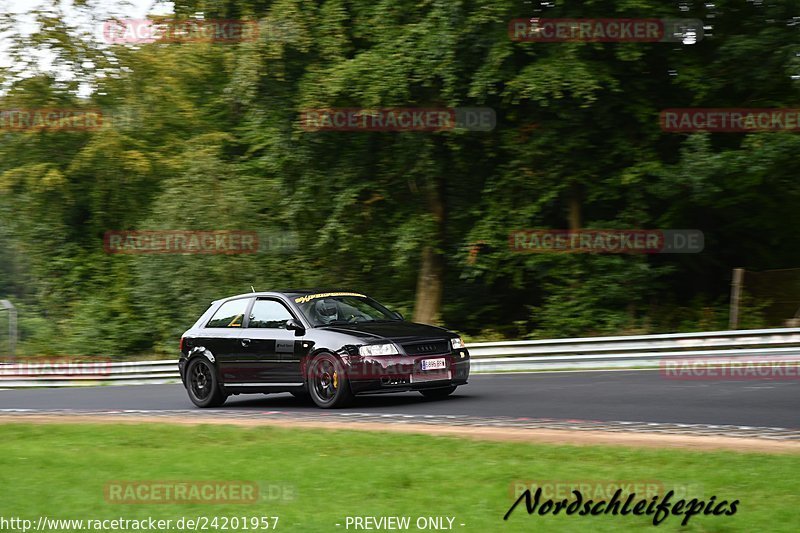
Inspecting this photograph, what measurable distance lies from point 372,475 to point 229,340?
7684 mm

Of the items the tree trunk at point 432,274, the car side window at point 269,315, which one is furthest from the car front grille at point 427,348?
the tree trunk at point 432,274

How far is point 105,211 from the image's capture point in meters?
36.6

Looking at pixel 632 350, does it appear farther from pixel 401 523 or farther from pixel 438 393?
pixel 401 523

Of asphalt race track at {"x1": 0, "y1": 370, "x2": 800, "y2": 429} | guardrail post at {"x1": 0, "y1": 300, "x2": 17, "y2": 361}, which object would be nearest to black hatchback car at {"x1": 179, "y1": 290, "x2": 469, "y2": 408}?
asphalt race track at {"x1": 0, "y1": 370, "x2": 800, "y2": 429}

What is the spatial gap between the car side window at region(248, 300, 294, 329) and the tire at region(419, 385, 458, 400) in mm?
2106

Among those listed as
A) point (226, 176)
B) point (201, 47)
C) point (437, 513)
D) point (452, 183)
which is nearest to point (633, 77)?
point (452, 183)

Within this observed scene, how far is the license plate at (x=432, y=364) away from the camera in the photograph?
14.1 m

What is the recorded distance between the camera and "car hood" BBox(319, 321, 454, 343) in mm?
14125

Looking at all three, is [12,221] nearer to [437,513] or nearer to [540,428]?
[540,428]

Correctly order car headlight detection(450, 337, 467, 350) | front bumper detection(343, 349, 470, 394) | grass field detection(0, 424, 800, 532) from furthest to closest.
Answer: car headlight detection(450, 337, 467, 350) < front bumper detection(343, 349, 470, 394) < grass field detection(0, 424, 800, 532)

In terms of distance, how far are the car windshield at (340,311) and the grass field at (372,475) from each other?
Answer: 3235mm

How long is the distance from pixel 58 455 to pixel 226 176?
20.9 m

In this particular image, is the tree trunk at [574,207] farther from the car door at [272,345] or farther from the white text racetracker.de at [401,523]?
the white text racetracker.de at [401,523]

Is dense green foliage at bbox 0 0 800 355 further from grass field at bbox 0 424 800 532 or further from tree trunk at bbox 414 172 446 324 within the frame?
grass field at bbox 0 424 800 532
